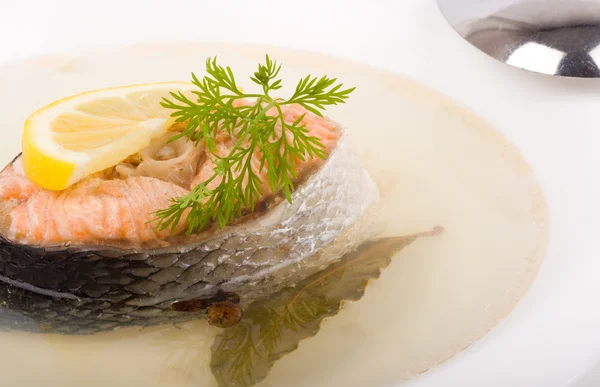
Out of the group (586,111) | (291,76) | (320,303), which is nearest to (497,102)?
(586,111)

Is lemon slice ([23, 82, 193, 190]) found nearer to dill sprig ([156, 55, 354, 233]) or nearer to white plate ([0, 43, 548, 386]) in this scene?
dill sprig ([156, 55, 354, 233])

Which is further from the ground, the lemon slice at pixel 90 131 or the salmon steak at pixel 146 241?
the lemon slice at pixel 90 131

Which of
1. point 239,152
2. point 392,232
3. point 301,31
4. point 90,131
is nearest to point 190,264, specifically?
point 239,152

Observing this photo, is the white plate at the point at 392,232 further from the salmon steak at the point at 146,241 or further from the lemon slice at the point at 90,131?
the lemon slice at the point at 90,131

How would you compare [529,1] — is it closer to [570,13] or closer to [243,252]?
[570,13]

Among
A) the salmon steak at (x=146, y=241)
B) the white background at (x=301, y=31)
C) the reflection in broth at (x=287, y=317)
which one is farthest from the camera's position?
the white background at (x=301, y=31)

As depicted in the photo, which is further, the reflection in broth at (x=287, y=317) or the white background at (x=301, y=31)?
the white background at (x=301, y=31)

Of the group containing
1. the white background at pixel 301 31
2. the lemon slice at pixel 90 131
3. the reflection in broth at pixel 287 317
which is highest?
the white background at pixel 301 31

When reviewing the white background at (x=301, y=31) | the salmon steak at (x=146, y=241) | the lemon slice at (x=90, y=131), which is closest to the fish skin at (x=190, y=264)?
the salmon steak at (x=146, y=241)

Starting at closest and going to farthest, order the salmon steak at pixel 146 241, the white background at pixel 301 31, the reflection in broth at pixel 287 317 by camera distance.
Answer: the salmon steak at pixel 146 241 < the reflection in broth at pixel 287 317 < the white background at pixel 301 31
